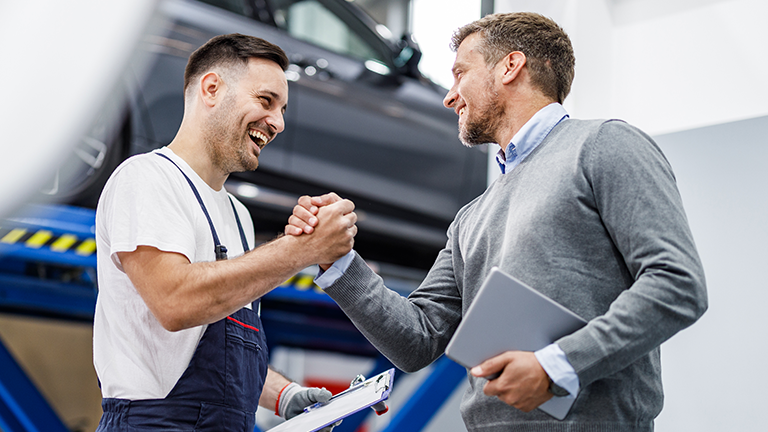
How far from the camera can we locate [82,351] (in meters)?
4.01

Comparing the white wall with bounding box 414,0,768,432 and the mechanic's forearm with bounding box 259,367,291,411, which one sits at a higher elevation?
the white wall with bounding box 414,0,768,432

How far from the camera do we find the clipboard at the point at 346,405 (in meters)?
1.18

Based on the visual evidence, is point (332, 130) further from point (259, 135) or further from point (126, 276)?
point (126, 276)

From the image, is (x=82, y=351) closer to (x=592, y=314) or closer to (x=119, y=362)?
(x=119, y=362)

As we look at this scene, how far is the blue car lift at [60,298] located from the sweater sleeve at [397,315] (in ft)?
3.19

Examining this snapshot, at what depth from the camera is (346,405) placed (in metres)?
1.23

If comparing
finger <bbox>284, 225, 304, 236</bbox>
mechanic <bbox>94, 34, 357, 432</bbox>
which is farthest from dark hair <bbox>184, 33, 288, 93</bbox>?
finger <bbox>284, 225, 304, 236</bbox>

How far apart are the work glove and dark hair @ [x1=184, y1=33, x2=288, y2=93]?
29.9 inches

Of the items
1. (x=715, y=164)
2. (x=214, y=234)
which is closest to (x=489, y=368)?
(x=214, y=234)

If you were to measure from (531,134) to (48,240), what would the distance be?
1.39m

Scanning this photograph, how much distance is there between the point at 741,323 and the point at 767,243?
192 mm

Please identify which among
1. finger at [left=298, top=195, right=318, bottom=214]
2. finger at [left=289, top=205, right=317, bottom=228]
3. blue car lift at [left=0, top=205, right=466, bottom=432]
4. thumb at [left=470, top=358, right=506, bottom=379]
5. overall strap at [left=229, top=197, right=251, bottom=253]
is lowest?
blue car lift at [left=0, top=205, right=466, bottom=432]

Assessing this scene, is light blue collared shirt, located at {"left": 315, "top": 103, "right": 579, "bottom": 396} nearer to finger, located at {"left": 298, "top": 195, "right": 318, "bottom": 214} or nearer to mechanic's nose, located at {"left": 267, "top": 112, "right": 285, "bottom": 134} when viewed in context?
finger, located at {"left": 298, "top": 195, "right": 318, "bottom": 214}

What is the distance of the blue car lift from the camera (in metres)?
1.83
